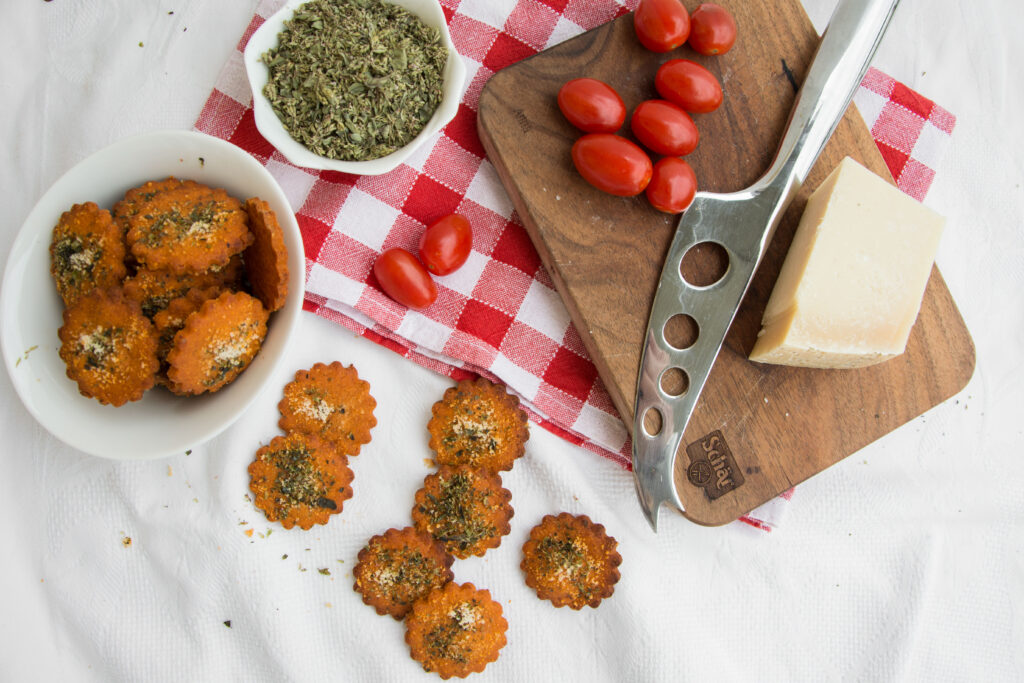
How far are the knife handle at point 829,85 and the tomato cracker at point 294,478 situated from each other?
1571 millimetres

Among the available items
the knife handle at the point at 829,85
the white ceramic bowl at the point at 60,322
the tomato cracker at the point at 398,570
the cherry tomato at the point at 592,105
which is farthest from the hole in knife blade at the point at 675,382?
the white ceramic bowl at the point at 60,322

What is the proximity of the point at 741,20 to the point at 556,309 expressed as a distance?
1059 mm

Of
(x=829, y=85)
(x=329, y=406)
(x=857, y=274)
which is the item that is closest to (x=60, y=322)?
(x=329, y=406)

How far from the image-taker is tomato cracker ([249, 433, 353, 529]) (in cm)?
212

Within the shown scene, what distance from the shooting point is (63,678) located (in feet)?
6.95

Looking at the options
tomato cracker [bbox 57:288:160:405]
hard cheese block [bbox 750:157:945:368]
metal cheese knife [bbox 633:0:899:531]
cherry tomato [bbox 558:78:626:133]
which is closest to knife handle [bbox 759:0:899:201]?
metal cheese knife [bbox 633:0:899:531]

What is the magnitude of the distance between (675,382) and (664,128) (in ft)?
2.42

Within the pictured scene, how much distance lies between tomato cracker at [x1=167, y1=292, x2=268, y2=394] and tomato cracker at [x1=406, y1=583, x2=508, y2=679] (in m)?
0.96

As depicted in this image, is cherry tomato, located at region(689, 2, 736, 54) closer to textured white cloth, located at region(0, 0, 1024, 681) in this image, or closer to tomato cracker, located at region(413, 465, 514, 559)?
textured white cloth, located at region(0, 0, 1024, 681)

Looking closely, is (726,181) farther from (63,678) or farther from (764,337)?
(63,678)

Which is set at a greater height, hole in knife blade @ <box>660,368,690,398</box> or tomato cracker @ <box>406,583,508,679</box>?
hole in knife blade @ <box>660,368,690,398</box>

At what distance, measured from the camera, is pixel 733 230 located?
205cm

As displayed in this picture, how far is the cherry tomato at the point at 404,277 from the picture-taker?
80.5 inches

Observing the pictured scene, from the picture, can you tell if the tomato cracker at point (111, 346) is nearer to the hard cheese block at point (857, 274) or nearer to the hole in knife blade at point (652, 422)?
the hole in knife blade at point (652, 422)
